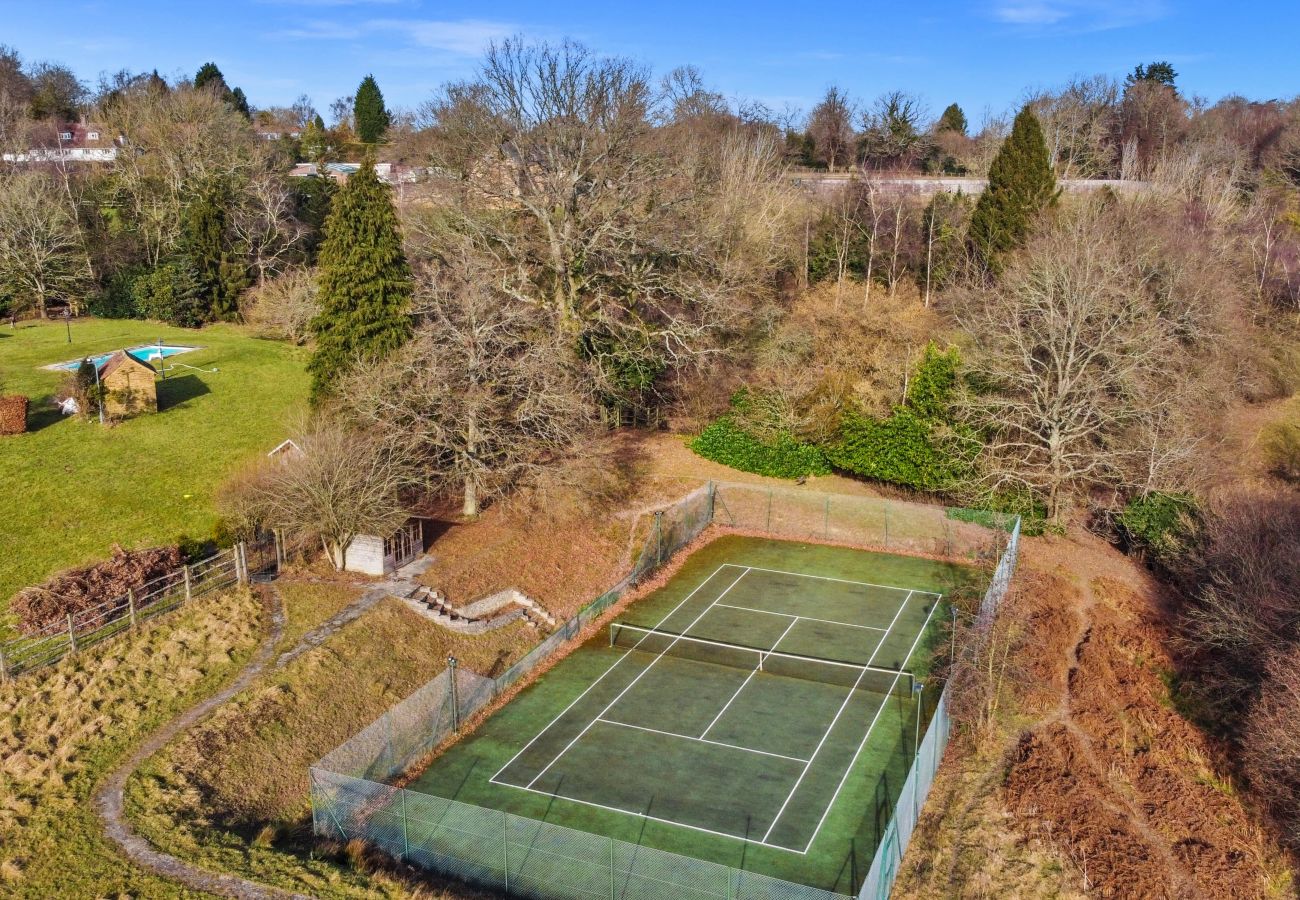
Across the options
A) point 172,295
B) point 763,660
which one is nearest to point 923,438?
point 763,660

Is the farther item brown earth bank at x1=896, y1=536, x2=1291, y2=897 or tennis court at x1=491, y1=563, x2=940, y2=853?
tennis court at x1=491, y1=563, x2=940, y2=853

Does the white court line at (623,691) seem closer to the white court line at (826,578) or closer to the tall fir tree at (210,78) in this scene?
the white court line at (826,578)

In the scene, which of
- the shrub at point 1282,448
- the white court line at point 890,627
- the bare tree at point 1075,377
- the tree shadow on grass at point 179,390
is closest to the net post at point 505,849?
the white court line at point 890,627

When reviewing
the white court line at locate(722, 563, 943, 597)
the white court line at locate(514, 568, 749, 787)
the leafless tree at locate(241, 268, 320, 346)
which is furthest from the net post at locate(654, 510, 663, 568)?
the leafless tree at locate(241, 268, 320, 346)

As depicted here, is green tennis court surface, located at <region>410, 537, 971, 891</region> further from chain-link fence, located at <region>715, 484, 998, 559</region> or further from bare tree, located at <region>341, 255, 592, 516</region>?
bare tree, located at <region>341, 255, 592, 516</region>

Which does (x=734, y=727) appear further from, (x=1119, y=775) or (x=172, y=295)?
(x=172, y=295)

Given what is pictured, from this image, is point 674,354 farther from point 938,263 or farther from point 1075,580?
point 938,263
